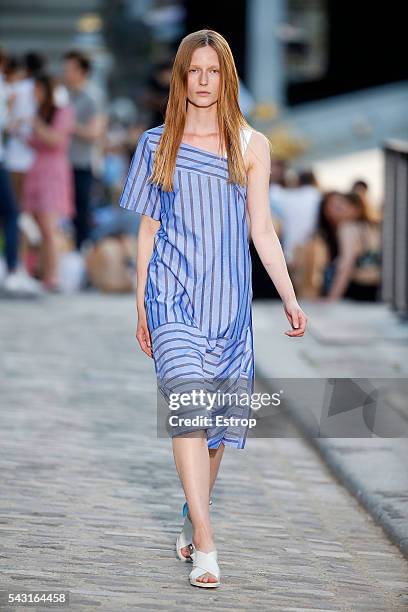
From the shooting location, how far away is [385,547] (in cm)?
596

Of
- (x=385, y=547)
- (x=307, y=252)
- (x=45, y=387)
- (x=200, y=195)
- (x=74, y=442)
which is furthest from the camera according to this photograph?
(x=307, y=252)

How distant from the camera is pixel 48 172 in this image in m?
14.5

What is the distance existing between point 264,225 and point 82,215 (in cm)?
1032

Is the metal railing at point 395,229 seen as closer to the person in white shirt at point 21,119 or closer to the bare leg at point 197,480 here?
the person in white shirt at point 21,119

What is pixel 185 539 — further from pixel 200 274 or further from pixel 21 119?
pixel 21 119

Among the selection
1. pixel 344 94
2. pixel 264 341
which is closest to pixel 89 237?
pixel 264 341

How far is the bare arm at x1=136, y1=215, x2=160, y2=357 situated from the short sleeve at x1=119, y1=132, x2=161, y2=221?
0.03 metres

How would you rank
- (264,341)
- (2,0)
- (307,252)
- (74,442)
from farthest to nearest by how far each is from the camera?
(2,0) < (307,252) < (264,341) < (74,442)

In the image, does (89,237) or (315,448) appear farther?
(89,237)

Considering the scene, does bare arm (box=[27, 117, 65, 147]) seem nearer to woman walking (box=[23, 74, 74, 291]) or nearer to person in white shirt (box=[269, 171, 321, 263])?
woman walking (box=[23, 74, 74, 291])

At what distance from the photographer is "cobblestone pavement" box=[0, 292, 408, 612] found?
5.08m

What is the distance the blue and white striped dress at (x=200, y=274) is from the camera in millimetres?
5117

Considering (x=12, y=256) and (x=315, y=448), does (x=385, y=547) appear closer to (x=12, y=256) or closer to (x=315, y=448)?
(x=315, y=448)

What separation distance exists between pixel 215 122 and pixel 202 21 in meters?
33.5
